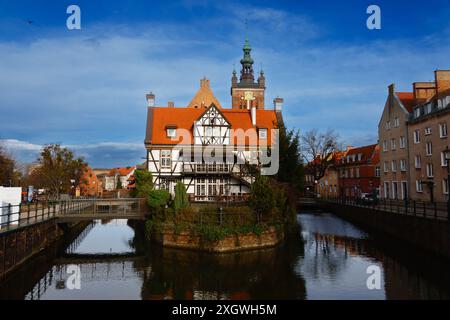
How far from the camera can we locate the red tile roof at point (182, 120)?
3659 cm

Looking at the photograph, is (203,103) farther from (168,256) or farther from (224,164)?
(168,256)

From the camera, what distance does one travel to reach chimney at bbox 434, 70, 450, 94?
38406mm

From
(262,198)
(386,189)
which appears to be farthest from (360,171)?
(262,198)

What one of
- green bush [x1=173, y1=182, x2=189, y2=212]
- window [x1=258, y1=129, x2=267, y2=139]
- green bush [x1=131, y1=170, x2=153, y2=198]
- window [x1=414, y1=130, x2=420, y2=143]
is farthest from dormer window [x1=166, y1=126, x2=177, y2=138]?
window [x1=414, y1=130, x2=420, y2=143]

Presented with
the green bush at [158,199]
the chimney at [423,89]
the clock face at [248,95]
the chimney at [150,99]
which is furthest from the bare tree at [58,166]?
the chimney at [423,89]

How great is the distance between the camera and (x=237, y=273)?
17.1 metres

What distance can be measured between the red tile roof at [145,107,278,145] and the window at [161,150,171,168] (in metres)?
0.87

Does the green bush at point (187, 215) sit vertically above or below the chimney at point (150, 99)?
below

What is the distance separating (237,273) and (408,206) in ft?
54.3

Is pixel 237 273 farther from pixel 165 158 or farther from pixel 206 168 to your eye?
pixel 165 158

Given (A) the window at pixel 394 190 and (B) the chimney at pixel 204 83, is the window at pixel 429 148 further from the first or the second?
(B) the chimney at pixel 204 83

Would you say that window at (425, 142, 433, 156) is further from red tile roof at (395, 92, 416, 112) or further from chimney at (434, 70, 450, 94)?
chimney at (434, 70, 450, 94)

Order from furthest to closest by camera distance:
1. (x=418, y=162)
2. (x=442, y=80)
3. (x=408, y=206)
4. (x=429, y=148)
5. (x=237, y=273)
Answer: (x=442, y=80), (x=418, y=162), (x=429, y=148), (x=408, y=206), (x=237, y=273)

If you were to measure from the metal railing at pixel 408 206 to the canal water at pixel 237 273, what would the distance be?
2.23 m
